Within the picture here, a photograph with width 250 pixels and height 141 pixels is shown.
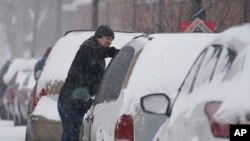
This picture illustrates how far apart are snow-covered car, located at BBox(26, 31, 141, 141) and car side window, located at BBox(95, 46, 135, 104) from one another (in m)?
2.44

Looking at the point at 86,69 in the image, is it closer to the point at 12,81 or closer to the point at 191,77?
the point at 191,77

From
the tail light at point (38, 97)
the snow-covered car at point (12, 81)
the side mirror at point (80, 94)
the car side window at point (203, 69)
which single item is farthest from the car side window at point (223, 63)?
the snow-covered car at point (12, 81)

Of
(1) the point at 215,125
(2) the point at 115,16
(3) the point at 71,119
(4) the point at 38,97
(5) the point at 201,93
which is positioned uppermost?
(2) the point at 115,16

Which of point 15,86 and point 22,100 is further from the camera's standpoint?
point 15,86

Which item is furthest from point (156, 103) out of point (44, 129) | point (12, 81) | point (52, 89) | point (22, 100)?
point (12, 81)

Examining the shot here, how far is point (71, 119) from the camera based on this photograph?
31.4 feet

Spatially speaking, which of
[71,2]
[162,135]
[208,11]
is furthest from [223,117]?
[71,2]

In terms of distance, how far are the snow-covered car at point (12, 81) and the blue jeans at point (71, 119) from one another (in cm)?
1142

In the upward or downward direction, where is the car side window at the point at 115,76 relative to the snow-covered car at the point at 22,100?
upward

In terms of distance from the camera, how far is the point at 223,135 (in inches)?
172

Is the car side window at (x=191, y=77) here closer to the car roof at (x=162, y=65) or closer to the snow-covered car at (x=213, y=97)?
the snow-covered car at (x=213, y=97)

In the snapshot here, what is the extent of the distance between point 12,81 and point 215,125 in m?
18.0

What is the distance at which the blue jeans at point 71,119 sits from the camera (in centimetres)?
952

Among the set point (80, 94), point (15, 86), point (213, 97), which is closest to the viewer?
point (213, 97)
